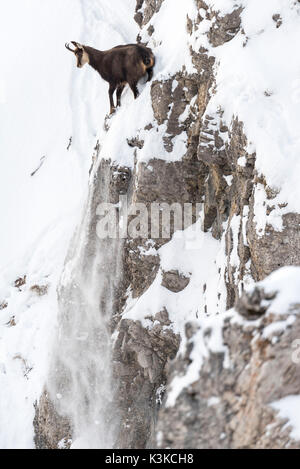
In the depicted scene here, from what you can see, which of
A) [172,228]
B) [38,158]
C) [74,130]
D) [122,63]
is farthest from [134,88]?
[38,158]

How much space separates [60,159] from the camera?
72.0ft

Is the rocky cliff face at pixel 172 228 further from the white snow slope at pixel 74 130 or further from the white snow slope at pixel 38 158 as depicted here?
the white snow slope at pixel 38 158

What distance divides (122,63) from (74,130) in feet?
34.0

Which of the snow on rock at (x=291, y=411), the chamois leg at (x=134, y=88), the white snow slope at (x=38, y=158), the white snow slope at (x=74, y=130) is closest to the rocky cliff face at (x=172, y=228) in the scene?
the white snow slope at (x=74, y=130)

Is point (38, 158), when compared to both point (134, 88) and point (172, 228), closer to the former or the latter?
point (134, 88)

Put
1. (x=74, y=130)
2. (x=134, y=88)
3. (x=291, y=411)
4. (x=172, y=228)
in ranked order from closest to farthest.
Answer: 1. (x=291, y=411)
2. (x=172, y=228)
3. (x=134, y=88)
4. (x=74, y=130)

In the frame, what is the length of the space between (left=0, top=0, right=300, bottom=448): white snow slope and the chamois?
312mm

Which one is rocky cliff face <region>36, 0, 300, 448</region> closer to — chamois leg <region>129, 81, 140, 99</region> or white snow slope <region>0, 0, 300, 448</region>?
white snow slope <region>0, 0, 300, 448</region>

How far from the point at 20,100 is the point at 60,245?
11701mm

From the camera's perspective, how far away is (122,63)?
12461 mm

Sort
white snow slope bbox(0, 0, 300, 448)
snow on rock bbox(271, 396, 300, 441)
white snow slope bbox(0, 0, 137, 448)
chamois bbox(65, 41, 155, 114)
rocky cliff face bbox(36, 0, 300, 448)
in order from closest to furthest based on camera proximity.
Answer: snow on rock bbox(271, 396, 300, 441) → rocky cliff face bbox(36, 0, 300, 448) → white snow slope bbox(0, 0, 300, 448) → chamois bbox(65, 41, 155, 114) → white snow slope bbox(0, 0, 137, 448)

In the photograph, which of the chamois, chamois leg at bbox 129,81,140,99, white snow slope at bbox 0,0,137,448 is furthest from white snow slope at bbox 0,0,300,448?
the chamois

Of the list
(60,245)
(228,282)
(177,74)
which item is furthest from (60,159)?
(228,282)

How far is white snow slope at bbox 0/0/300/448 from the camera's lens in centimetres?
907
